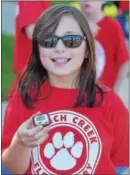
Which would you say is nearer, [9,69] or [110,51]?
[110,51]

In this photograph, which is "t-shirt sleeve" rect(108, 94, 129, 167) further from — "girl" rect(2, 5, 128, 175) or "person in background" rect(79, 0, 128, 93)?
"person in background" rect(79, 0, 128, 93)

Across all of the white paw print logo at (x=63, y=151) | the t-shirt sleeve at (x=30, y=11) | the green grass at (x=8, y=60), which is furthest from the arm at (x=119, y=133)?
the green grass at (x=8, y=60)

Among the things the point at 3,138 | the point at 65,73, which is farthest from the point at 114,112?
the point at 3,138

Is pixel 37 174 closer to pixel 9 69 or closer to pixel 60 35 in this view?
pixel 60 35

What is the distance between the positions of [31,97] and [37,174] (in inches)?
8.3

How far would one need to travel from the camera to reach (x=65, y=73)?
3.85ft

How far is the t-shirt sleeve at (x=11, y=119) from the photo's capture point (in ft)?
3.82

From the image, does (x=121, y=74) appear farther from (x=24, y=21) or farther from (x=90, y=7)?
(x=24, y=21)

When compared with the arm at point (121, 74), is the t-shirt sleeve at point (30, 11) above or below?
above

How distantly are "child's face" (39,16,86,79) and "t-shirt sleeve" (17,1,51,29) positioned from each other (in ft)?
0.54

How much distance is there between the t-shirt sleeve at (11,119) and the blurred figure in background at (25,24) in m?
0.11

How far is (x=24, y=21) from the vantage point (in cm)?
134

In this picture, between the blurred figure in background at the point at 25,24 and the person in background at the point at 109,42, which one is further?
Result: the person in background at the point at 109,42

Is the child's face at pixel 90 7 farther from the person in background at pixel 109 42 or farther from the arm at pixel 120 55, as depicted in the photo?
the arm at pixel 120 55
